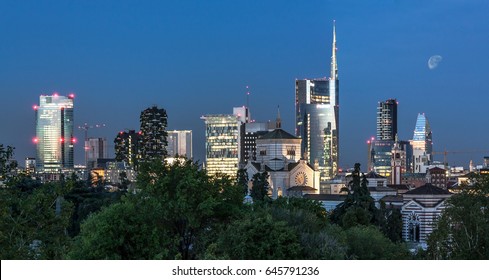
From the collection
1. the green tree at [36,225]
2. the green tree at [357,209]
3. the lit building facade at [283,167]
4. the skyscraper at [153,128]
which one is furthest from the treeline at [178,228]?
the skyscraper at [153,128]

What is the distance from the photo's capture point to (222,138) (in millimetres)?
162000

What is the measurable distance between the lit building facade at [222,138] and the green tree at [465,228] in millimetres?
134501

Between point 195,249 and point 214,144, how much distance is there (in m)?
137

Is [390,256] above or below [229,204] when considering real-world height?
below

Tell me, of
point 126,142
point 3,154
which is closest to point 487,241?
point 3,154

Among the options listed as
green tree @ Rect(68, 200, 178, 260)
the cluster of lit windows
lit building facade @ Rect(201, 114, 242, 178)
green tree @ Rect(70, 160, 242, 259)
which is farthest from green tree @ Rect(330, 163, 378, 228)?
the cluster of lit windows

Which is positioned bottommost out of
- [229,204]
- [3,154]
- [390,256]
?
[390,256]

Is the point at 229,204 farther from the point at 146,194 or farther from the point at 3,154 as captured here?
the point at 3,154

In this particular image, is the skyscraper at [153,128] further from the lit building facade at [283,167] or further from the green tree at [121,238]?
the green tree at [121,238]

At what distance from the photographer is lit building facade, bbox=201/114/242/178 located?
159 m

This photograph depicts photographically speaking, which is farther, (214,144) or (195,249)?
(214,144)

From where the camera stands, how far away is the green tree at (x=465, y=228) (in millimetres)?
20047

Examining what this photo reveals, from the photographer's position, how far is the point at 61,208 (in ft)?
60.5
